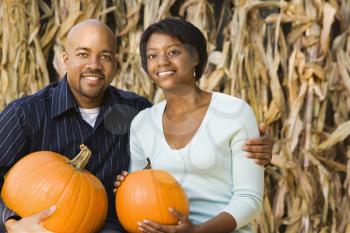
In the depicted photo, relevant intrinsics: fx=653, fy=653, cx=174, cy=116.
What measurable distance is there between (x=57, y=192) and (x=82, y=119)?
0.35m

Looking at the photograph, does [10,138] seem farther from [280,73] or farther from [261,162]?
[280,73]

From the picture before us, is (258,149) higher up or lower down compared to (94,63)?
lower down

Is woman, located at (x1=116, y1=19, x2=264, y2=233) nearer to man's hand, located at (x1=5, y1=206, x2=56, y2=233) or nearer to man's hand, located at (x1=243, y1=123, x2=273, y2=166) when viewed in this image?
man's hand, located at (x1=243, y1=123, x2=273, y2=166)

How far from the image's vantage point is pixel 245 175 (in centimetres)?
187

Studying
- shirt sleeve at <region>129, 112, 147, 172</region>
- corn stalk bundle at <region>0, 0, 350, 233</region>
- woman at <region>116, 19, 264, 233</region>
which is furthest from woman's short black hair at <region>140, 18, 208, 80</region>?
corn stalk bundle at <region>0, 0, 350, 233</region>

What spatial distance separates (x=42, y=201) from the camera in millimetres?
1740

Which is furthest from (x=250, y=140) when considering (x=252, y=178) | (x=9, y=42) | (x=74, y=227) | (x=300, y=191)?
(x=9, y=42)

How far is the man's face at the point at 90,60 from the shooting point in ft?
6.62

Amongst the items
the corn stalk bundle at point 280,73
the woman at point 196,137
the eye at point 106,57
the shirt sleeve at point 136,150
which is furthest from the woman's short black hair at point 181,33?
the corn stalk bundle at point 280,73

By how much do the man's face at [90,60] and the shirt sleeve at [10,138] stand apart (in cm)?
22

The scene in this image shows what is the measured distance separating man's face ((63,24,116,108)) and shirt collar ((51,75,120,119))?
0.11 feet

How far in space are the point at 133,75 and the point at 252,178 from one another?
95 cm

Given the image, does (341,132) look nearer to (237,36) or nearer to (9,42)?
(237,36)

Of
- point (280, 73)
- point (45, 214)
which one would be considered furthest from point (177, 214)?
point (280, 73)
